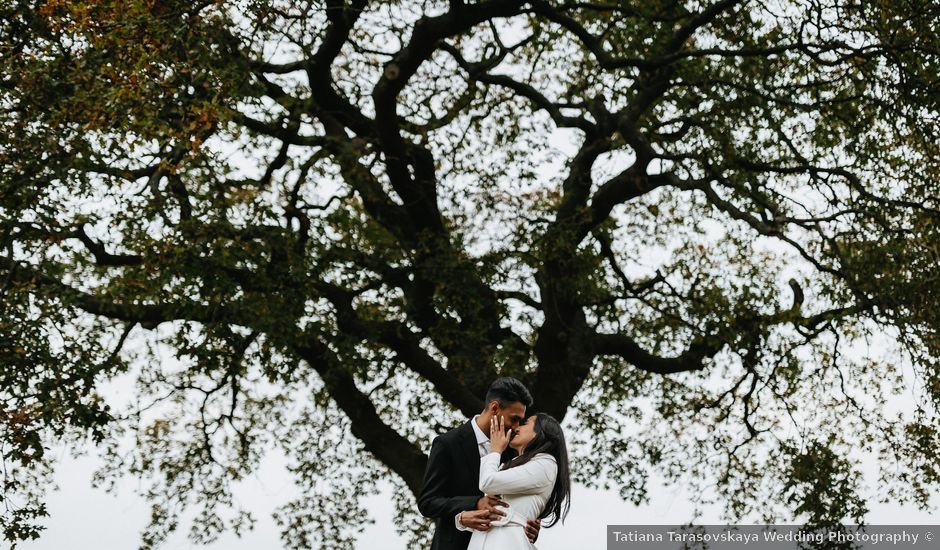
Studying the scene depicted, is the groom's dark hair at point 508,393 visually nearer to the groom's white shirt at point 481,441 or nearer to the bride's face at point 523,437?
the bride's face at point 523,437

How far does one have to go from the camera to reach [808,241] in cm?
1706

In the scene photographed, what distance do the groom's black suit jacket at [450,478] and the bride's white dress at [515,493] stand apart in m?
0.19

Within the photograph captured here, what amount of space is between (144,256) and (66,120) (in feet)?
5.39

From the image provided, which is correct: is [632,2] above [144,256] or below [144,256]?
above

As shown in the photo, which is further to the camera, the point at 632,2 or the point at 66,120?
the point at 632,2

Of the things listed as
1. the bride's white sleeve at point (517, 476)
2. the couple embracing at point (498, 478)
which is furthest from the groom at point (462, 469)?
the bride's white sleeve at point (517, 476)

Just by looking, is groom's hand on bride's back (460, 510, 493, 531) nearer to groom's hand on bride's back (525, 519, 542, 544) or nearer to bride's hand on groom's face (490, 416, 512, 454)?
groom's hand on bride's back (525, 519, 542, 544)

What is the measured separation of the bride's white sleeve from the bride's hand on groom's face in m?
0.06

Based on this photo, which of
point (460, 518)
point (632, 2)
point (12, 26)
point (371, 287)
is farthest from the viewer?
point (632, 2)

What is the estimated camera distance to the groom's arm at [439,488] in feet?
21.5

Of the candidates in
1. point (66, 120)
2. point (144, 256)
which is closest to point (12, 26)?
point (66, 120)

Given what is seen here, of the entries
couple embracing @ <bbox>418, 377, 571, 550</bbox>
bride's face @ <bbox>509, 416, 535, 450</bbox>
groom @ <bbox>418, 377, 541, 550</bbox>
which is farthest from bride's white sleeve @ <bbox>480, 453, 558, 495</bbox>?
groom @ <bbox>418, 377, 541, 550</bbox>

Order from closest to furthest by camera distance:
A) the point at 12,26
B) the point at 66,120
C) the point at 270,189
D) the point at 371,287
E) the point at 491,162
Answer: the point at 66,120 → the point at 12,26 → the point at 270,189 → the point at 371,287 → the point at 491,162

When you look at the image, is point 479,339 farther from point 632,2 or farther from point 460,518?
point 460,518
